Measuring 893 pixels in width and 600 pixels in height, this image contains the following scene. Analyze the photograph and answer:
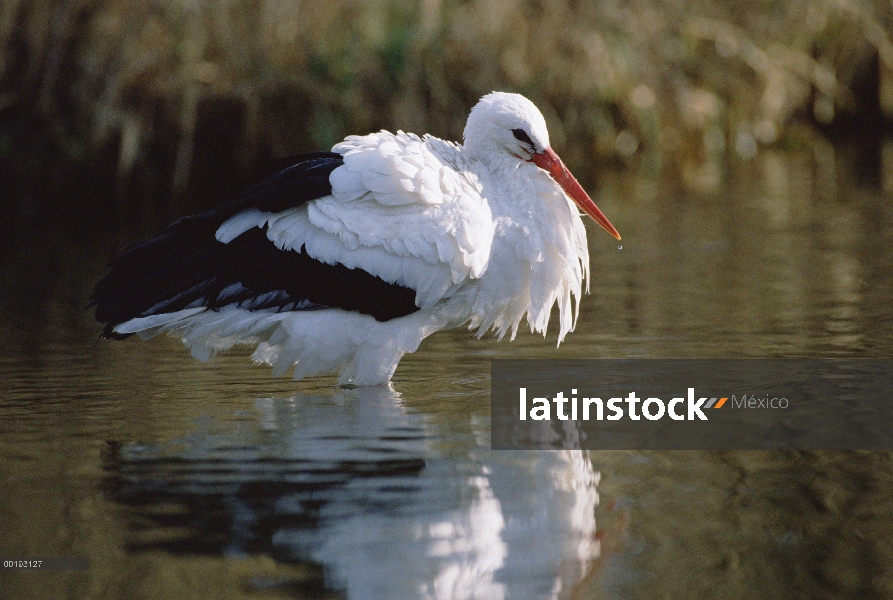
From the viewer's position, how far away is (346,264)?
618 cm

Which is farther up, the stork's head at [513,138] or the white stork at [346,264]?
the stork's head at [513,138]

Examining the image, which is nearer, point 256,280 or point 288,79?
point 256,280

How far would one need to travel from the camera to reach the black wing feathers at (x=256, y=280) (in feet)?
20.3

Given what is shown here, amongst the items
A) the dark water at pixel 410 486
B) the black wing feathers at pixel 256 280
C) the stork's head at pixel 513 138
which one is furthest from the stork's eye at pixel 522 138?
the dark water at pixel 410 486

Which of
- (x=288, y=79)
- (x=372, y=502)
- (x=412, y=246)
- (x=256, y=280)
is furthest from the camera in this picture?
(x=288, y=79)

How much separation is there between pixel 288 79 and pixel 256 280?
7180mm

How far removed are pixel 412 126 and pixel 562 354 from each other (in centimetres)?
674

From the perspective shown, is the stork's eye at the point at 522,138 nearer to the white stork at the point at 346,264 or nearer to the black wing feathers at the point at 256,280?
the white stork at the point at 346,264

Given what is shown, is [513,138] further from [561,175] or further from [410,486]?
[410,486]

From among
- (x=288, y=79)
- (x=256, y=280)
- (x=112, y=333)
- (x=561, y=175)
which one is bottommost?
(x=112, y=333)

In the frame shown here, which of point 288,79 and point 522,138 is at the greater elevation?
point 288,79

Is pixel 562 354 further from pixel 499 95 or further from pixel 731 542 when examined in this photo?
pixel 731 542

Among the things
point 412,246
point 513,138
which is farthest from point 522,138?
point 412,246

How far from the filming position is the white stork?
20.0 ft
